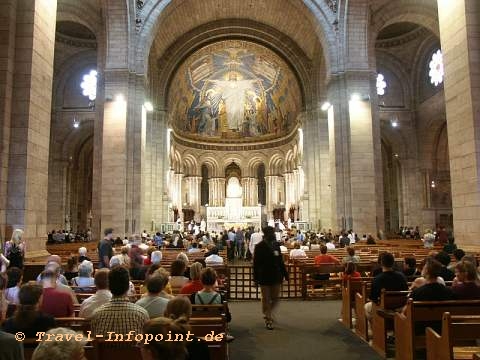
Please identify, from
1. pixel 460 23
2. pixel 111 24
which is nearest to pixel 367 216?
pixel 460 23

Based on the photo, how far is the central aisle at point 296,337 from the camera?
207 inches

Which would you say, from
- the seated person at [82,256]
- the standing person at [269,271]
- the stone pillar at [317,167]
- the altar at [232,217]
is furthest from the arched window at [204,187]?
the standing person at [269,271]

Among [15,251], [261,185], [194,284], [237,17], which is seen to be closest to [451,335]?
[194,284]

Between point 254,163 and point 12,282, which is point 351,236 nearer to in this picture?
point 12,282

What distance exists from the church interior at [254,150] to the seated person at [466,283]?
4cm

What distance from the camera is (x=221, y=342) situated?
359cm

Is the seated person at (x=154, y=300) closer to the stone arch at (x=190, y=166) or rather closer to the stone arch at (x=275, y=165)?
the stone arch at (x=190, y=166)

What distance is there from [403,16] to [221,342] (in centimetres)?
2308

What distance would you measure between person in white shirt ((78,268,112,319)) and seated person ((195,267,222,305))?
1.06 m

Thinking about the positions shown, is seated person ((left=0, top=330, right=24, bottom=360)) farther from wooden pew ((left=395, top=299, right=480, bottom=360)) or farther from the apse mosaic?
the apse mosaic

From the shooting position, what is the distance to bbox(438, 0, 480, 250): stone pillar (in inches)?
353

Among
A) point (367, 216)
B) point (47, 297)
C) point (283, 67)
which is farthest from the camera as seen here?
point (283, 67)

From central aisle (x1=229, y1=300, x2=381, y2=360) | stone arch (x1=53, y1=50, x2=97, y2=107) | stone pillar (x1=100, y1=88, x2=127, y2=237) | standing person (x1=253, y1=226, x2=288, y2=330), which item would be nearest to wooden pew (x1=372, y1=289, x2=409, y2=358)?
central aisle (x1=229, y1=300, x2=381, y2=360)

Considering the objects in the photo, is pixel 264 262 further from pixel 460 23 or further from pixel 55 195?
pixel 55 195
